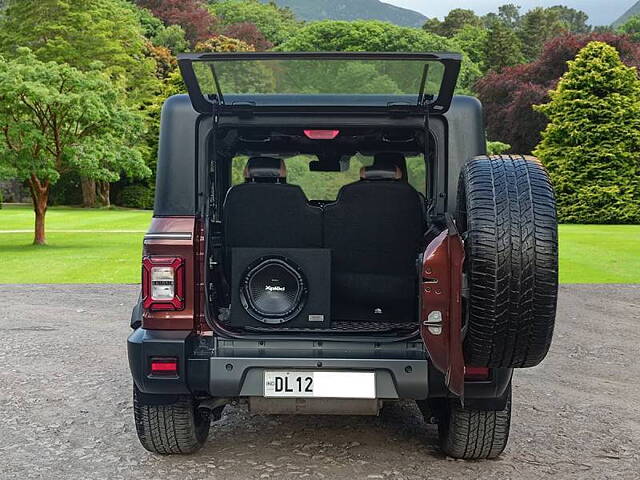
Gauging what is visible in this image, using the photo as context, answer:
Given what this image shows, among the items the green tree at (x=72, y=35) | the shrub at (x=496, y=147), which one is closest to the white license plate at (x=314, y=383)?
the shrub at (x=496, y=147)

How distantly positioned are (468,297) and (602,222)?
120 ft

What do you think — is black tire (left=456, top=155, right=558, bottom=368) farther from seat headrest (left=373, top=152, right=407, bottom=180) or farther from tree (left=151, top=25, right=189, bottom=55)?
tree (left=151, top=25, right=189, bottom=55)

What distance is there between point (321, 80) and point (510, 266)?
1557mm

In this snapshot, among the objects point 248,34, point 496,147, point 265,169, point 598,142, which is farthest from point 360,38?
point 265,169

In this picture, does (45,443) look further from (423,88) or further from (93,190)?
(93,190)

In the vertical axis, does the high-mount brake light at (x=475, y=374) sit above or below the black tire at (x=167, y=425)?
above

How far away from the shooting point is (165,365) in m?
4.32

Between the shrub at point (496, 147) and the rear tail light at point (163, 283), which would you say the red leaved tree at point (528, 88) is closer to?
the shrub at point (496, 147)

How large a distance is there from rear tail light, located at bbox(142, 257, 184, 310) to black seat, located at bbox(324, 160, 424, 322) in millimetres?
1035

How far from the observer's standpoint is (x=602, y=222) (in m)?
38.5

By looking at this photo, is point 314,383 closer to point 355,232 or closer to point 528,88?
point 355,232

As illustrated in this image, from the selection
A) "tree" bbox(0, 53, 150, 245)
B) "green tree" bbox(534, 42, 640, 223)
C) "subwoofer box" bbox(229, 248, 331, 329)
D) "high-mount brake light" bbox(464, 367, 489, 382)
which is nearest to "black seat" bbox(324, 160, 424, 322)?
"subwoofer box" bbox(229, 248, 331, 329)

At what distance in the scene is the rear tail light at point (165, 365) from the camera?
4.31 m

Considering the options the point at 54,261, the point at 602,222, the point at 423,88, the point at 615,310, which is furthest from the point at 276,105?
the point at 602,222
